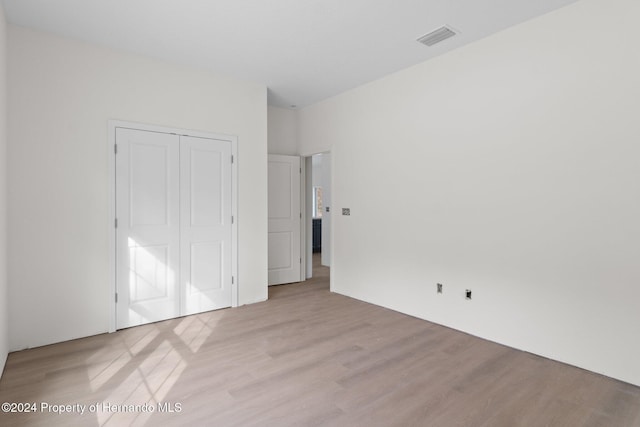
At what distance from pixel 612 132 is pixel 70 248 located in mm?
4680

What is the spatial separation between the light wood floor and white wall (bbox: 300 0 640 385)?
0.39m

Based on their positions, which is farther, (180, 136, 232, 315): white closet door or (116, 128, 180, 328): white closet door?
(180, 136, 232, 315): white closet door

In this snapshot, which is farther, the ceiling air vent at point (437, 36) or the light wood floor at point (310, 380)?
the ceiling air vent at point (437, 36)

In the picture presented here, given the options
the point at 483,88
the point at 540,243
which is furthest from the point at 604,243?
the point at 483,88

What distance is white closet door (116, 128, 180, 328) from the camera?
351 cm

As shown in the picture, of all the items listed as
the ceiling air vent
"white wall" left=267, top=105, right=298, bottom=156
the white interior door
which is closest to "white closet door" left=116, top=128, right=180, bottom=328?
the white interior door

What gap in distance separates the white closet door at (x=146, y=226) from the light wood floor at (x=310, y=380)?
1.05 ft

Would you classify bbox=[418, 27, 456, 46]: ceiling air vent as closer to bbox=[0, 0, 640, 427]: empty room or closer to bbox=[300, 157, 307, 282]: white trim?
bbox=[0, 0, 640, 427]: empty room

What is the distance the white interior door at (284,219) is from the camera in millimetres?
5395

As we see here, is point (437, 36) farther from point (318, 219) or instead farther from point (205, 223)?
→ point (318, 219)

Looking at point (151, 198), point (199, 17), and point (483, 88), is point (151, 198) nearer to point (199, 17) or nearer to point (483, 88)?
point (199, 17)

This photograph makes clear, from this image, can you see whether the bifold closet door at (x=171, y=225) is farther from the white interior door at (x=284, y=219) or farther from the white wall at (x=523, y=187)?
the white wall at (x=523, y=187)

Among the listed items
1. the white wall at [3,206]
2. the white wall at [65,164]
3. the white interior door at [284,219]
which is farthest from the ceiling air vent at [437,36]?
the white wall at [3,206]

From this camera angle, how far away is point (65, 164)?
3207mm
